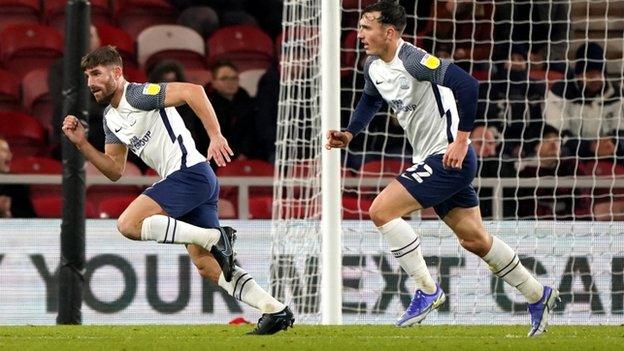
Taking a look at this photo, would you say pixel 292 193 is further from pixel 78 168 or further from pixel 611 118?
pixel 611 118

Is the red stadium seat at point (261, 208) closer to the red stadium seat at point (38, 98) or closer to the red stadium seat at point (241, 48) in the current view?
the red stadium seat at point (38, 98)

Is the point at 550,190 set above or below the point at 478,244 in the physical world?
above

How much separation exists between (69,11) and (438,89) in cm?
301

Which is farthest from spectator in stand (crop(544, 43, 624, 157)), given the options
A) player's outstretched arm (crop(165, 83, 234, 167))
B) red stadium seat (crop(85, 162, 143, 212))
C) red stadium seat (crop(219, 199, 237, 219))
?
Result: player's outstretched arm (crop(165, 83, 234, 167))

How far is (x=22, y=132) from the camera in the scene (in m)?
13.2

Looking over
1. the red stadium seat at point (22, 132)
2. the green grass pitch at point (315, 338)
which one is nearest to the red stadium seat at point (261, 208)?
the red stadium seat at point (22, 132)

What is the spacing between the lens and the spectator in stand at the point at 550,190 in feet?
39.5

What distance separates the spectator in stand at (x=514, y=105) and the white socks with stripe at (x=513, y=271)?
12.8 ft

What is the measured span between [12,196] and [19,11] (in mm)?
3493

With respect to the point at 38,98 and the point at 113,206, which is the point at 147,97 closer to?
the point at 113,206

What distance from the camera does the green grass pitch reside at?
7.25 meters

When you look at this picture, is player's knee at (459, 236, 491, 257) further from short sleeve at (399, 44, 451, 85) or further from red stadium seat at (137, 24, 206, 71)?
red stadium seat at (137, 24, 206, 71)

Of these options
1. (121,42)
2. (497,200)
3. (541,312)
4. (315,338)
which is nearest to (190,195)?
(315,338)

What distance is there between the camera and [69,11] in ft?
33.6
